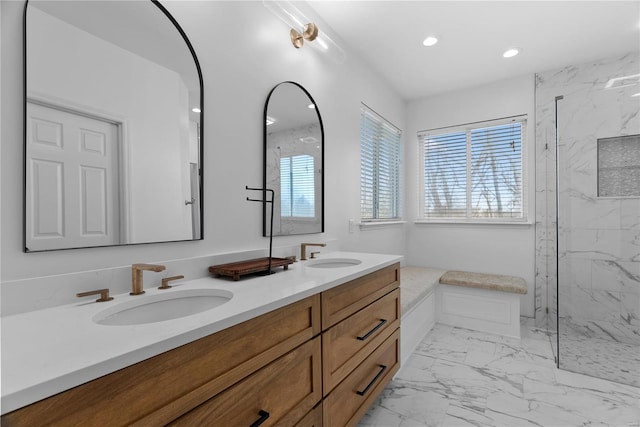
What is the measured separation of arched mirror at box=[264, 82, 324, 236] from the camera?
5.90 ft

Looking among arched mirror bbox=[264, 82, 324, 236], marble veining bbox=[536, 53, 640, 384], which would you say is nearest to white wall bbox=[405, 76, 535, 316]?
marble veining bbox=[536, 53, 640, 384]

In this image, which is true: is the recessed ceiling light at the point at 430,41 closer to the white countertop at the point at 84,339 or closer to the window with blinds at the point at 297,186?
the window with blinds at the point at 297,186

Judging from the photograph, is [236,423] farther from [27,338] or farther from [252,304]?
[27,338]

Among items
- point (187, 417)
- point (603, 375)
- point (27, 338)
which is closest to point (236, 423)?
point (187, 417)

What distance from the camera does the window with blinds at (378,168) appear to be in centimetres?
291

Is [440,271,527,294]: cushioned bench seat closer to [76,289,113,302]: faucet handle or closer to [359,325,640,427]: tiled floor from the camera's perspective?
[359,325,640,427]: tiled floor

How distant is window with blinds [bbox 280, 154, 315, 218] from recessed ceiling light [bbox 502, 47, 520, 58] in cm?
213

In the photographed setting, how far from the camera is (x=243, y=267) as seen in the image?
4.46ft

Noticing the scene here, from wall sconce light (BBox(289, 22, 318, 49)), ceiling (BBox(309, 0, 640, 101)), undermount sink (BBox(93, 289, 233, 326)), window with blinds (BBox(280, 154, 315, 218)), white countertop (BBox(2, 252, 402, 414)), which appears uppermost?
ceiling (BBox(309, 0, 640, 101))

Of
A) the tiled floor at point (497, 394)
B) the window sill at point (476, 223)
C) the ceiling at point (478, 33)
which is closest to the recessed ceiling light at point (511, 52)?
the ceiling at point (478, 33)

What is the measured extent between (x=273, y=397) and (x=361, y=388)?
2.30ft

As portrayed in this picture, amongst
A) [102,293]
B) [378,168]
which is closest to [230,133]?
[102,293]

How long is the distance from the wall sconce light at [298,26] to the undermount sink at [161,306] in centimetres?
145

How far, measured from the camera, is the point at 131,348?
24.1 inches
